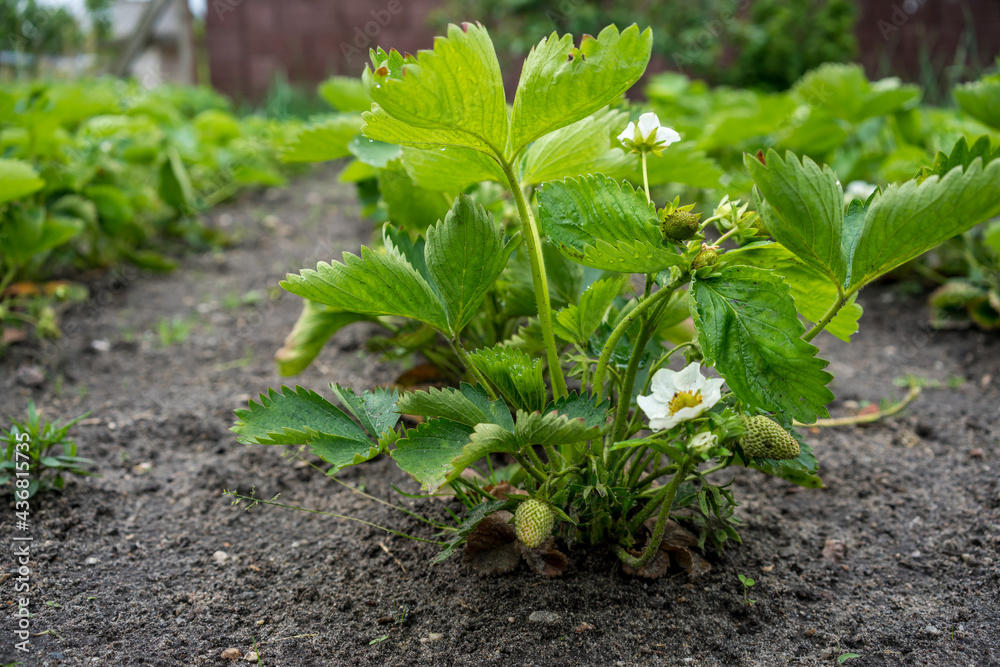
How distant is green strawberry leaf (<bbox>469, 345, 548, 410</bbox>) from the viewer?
913mm

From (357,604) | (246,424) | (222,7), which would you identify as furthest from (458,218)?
(222,7)

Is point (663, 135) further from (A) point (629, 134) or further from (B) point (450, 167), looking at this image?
(B) point (450, 167)

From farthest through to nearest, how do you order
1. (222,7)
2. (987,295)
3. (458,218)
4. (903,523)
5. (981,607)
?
(222,7)
(987,295)
(903,523)
(981,607)
(458,218)

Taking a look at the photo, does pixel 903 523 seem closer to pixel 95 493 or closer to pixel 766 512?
pixel 766 512

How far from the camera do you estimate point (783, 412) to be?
833mm

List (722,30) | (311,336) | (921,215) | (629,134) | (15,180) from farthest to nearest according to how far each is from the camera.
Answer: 1. (722,30)
2. (15,180)
3. (311,336)
4. (629,134)
5. (921,215)

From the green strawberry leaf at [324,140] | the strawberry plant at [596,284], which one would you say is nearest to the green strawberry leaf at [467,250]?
the strawberry plant at [596,284]

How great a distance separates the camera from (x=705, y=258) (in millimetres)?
833

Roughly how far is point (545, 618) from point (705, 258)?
0.56 metres

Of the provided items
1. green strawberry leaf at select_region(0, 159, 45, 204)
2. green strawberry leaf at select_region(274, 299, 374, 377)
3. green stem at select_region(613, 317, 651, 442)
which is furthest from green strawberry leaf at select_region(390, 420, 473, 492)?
green strawberry leaf at select_region(0, 159, 45, 204)

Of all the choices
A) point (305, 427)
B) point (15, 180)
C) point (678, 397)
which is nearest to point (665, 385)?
point (678, 397)

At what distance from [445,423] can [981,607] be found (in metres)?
0.86

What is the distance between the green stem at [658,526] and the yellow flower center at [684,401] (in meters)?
0.08

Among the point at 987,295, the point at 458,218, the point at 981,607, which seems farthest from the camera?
the point at 987,295
